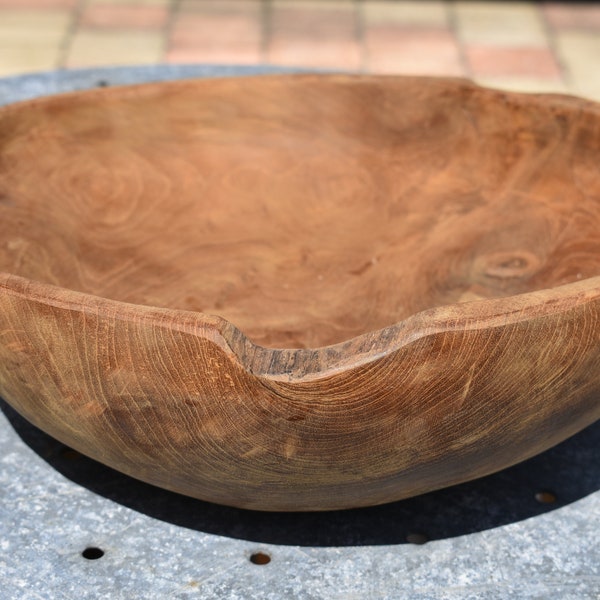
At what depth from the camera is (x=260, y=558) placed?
1017mm

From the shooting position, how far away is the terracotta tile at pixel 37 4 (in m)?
3.23

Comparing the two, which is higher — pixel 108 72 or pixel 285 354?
pixel 108 72

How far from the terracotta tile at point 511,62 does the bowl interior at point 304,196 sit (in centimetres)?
149

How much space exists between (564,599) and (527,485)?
0.17 metres

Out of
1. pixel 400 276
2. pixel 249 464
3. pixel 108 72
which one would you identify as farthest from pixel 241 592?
pixel 108 72

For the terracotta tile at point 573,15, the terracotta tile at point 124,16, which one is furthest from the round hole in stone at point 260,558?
the terracotta tile at point 573,15

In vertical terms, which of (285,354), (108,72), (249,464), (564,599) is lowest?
(564,599)

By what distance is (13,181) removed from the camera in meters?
1.34

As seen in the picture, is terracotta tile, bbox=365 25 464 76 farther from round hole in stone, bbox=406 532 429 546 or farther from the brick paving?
round hole in stone, bbox=406 532 429 546

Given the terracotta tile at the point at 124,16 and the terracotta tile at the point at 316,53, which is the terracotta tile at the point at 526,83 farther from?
the terracotta tile at the point at 124,16

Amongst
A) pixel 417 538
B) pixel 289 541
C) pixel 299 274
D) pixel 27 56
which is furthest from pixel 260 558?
pixel 27 56

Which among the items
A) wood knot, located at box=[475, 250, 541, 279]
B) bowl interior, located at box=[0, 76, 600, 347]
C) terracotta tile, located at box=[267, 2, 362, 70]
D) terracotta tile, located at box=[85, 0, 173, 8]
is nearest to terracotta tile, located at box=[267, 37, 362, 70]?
terracotta tile, located at box=[267, 2, 362, 70]

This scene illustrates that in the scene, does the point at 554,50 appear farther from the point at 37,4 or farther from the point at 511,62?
the point at 37,4

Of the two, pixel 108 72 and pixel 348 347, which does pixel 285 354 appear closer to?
pixel 348 347
